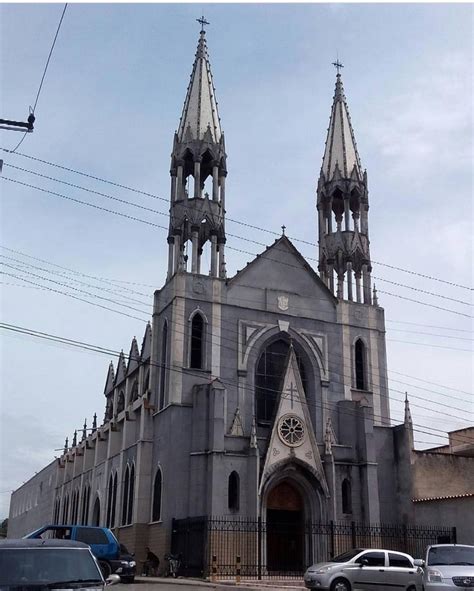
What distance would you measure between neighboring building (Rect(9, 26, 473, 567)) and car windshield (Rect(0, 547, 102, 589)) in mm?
20238

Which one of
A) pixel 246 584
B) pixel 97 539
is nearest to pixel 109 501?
pixel 246 584

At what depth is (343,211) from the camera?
1697 inches

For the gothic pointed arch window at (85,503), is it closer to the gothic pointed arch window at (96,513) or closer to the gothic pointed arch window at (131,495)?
the gothic pointed arch window at (96,513)

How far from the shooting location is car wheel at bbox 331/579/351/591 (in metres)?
19.9

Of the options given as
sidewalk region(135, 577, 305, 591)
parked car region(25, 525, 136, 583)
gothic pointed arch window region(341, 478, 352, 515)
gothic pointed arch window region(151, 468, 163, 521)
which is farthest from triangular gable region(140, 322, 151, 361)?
parked car region(25, 525, 136, 583)

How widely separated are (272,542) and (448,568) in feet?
59.0

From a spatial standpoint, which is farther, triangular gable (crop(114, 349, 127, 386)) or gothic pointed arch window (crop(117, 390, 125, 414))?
triangular gable (crop(114, 349, 127, 386))

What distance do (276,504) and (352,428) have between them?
17.2 feet

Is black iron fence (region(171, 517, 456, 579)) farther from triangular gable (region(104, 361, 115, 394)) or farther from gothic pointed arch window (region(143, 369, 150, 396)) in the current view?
triangular gable (region(104, 361, 115, 394))

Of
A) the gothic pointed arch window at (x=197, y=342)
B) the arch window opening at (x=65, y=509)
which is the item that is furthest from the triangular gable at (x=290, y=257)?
the arch window opening at (x=65, y=509)

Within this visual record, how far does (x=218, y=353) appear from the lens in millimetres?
34625

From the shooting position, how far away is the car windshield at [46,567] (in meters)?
10.2

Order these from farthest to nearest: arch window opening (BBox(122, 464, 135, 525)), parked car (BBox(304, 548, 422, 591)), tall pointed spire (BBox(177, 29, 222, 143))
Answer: tall pointed spire (BBox(177, 29, 222, 143)) < arch window opening (BBox(122, 464, 135, 525)) < parked car (BBox(304, 548, 422, 591))

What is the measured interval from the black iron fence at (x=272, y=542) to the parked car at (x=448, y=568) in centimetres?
1276
